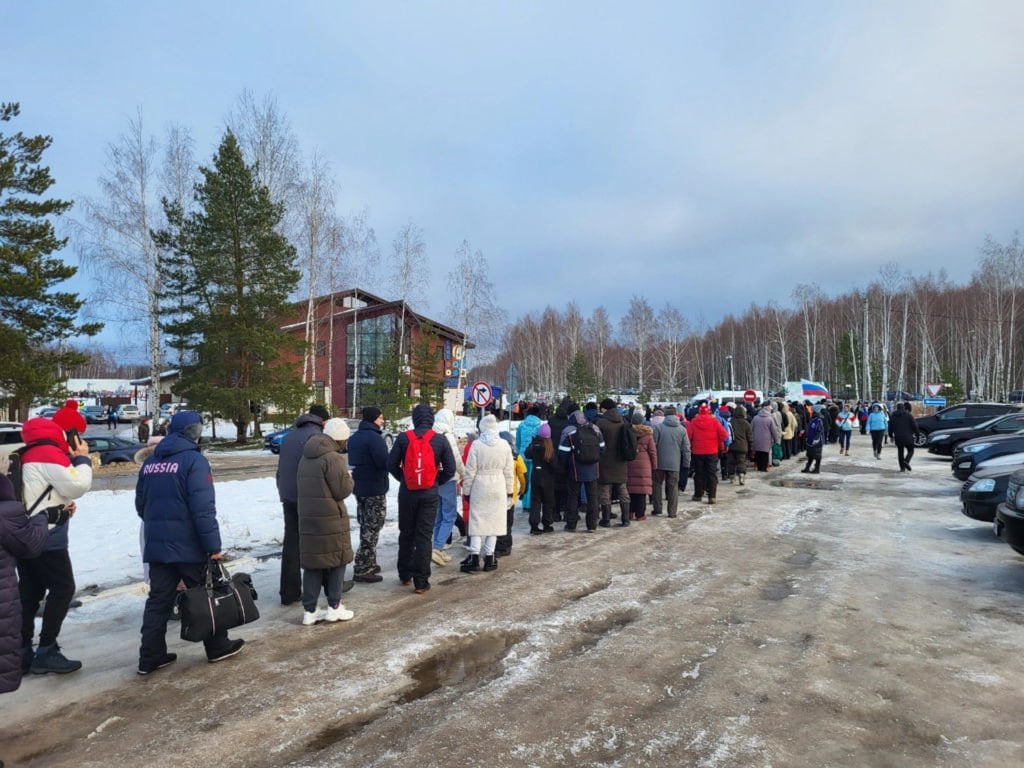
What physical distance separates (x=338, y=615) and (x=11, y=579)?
2.80 m

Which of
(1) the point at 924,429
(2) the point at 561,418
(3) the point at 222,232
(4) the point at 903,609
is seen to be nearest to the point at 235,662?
(4) the point at 903,609

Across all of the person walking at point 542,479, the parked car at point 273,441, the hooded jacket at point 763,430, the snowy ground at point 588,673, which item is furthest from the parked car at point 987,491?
the parked car at point 273,441

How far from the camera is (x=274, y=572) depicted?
8047mm

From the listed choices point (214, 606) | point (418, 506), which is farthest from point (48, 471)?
point (418, 506)

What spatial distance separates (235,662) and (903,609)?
18.7ft

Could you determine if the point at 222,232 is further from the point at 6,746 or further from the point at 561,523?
the point at 6,746

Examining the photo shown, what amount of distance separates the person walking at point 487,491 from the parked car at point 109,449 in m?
19.8

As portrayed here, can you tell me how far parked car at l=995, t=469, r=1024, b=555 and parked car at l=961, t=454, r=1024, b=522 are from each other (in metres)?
2.20

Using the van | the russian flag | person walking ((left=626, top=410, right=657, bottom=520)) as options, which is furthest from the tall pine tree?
the russian flag

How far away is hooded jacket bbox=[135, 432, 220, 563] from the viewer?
4875 mm

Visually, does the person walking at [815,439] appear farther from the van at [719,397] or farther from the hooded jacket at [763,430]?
the van at [719,397]

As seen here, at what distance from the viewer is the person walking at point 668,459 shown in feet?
38.1

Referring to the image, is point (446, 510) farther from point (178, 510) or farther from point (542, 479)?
point (178, 510)

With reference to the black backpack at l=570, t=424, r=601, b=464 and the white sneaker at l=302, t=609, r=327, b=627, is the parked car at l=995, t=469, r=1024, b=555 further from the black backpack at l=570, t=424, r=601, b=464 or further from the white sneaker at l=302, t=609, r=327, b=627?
the white sneaker at l=302, t=609, r=327, b=627
